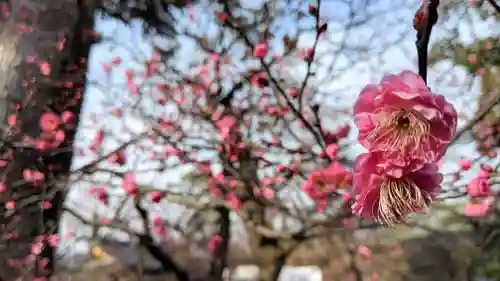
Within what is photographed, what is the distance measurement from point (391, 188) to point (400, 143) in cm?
5

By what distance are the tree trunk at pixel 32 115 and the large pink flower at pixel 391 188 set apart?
1.65 metres

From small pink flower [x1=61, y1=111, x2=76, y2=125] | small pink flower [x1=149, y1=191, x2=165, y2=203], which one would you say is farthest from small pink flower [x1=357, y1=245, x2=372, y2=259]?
small pink flower [x1=61, y1=111, x2=76, y2=125]

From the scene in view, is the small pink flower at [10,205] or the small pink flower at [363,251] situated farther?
the small pink flower at [363,251]

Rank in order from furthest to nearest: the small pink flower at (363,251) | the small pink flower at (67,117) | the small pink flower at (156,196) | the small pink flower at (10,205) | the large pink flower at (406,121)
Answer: the small pink flower at (363,251)
the small pink flower at (67,117)
the small pink flower at (156,196)
the small pink flower at (10,205)
the large pink flower at (406,121)

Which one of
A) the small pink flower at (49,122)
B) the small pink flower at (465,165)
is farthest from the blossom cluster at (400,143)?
the small pink flower at (49,122)

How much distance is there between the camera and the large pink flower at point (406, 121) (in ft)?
1.83

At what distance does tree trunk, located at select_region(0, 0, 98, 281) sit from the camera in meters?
1.99

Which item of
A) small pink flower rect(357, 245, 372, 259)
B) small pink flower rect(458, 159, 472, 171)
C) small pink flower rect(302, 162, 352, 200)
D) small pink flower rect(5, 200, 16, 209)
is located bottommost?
small pink flower rect(357, 245, 372, 259)

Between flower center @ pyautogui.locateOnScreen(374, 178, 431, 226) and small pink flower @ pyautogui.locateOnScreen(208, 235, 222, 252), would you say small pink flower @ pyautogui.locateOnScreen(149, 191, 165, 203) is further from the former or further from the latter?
flower center @ pyautogui.locateOnScreen(374, 178, 431, 226)

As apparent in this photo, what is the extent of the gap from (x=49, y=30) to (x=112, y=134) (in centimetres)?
66

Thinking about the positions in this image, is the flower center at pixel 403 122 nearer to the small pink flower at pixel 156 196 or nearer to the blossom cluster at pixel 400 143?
the blossom cluster at pixel 400 143

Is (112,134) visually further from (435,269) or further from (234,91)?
(435,269)

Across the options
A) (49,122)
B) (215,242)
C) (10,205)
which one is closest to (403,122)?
(10,205)

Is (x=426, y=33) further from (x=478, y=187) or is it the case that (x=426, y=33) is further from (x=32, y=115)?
(x=32, y=115)
